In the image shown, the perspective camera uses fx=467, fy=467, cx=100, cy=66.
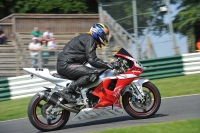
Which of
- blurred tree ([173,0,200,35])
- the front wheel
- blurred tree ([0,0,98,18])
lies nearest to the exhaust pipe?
the front wheel

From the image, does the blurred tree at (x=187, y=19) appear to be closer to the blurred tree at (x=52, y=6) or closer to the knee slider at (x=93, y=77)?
the blurred tree at (x=52, y=6)

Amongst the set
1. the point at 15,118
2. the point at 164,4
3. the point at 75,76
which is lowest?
the point at 15,118

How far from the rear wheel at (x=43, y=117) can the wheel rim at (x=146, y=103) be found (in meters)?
1.10

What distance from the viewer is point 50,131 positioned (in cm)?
781

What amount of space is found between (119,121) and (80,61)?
4.05 feet

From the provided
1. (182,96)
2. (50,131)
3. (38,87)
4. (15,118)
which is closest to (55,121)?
(50,131)

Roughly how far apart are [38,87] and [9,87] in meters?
0.80

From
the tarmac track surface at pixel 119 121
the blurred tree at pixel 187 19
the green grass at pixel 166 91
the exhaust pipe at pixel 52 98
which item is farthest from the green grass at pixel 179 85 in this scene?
the exhaust pipe at pixel 52 98

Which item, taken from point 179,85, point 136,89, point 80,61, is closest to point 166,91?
point 179,85

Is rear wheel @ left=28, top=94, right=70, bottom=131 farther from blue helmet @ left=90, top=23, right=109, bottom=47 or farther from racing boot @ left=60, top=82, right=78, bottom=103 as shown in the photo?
blue helmet @ left=90, top=23, right=109, bottom=47

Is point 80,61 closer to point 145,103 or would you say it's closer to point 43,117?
point 43,117

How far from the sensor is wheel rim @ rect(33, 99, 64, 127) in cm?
767

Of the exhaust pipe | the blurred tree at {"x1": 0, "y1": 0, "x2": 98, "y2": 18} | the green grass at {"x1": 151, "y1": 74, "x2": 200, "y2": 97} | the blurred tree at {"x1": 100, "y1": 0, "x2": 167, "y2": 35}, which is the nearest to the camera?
the exhaust pipe

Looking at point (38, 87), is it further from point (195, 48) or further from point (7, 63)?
point (195, 48)
